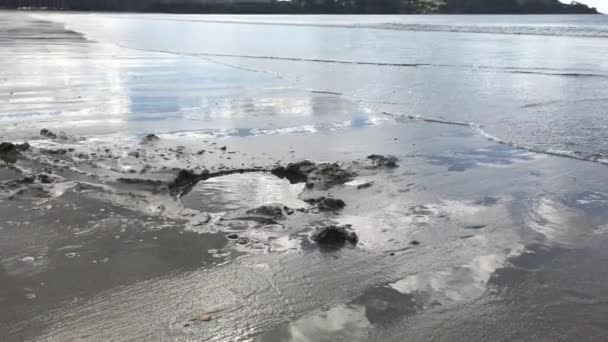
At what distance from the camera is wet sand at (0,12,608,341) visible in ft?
8.81

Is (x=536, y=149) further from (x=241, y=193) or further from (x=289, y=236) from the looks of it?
(x=289, y=236)

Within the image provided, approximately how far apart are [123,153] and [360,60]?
40.7ft

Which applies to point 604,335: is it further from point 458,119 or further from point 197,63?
point 197,63

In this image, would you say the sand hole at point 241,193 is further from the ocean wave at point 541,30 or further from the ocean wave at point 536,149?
the ocean wave at point 541,30

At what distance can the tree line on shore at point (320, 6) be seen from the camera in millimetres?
116312

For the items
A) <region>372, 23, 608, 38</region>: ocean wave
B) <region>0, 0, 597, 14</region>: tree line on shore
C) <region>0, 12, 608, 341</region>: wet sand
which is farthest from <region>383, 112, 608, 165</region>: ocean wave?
<region>0, 0, 597, 14</region>: tree line on shore

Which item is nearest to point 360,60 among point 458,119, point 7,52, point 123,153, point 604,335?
point 458,119

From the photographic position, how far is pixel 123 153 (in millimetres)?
5578

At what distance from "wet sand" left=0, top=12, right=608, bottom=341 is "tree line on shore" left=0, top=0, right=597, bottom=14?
378 feet

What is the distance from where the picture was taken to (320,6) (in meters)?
123

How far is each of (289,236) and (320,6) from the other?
411 feet

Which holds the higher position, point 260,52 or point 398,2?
point 398,2

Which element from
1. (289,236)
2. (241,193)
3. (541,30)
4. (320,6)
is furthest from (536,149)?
(320,6)

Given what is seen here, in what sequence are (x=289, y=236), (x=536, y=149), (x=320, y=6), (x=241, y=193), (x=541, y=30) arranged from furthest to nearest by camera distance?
(x=320, y=6) → (x=541, y=30) → (x=536, y=149) → (x=241, y=193) → (x=289, y=236)
